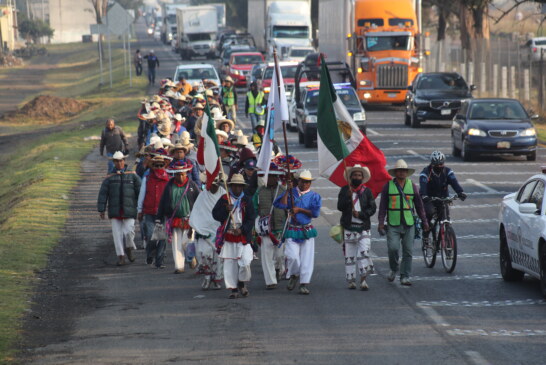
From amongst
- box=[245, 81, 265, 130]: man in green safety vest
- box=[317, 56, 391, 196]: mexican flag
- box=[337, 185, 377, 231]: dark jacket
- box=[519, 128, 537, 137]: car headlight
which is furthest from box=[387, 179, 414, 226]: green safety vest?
box=[245, 81, 265, 130]: man in green safety vest

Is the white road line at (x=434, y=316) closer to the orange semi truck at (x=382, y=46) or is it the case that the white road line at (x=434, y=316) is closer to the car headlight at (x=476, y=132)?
the car headlight at (x=476, y=132)

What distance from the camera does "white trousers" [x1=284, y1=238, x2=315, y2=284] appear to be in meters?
14.4

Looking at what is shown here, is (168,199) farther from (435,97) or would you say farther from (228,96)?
(435,97)

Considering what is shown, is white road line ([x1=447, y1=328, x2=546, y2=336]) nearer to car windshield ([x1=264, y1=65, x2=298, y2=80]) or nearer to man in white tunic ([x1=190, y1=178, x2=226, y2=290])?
man in white tunic ([x1=190, y1=178, x2=226, y2=290])

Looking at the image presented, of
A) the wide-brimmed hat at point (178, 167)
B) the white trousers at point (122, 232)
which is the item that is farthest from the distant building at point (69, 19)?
the wide-brimmed hat at point (178, 167)

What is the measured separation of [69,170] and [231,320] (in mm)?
19229

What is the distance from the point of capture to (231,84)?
115ft

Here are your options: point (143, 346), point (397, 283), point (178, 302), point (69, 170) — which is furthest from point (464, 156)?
point (143, 346)

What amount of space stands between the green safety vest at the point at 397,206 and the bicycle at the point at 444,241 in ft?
3.19

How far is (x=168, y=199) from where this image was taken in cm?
1606

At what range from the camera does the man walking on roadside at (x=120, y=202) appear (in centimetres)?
1711

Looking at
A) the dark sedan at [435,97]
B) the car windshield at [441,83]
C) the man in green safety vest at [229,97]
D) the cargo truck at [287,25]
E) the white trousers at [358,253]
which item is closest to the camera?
the white trousers at [358,253]

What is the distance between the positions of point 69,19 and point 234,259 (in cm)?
13856

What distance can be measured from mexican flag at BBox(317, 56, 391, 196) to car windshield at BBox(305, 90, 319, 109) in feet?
63.3
